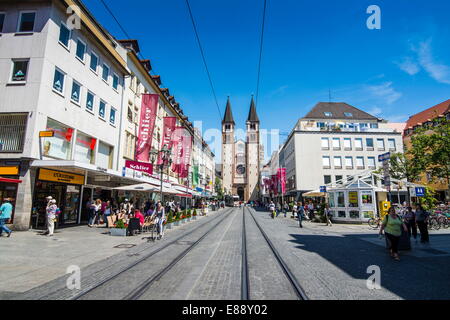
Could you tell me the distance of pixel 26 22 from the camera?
47.9 ft

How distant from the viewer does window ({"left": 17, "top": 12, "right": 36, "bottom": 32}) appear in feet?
47.6

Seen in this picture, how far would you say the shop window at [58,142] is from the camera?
46.7ft

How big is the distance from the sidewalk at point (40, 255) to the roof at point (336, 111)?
5007 cm

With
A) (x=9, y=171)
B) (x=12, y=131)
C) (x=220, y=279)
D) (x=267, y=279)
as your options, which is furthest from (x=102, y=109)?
(x=267, y=279)

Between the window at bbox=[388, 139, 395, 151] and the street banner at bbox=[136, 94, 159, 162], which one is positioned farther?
the window at bbox=[388, 139, 395, 151]

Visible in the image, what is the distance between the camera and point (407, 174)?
3428 cm

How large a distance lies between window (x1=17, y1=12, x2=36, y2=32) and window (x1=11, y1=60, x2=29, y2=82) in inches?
74.7

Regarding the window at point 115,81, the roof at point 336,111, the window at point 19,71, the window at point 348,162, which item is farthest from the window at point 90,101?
the roof at point 336,111

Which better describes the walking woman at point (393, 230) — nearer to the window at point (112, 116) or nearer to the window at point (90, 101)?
the window at point (90, 101)

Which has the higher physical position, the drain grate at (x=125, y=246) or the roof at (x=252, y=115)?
the roof at (x=252, y=115)

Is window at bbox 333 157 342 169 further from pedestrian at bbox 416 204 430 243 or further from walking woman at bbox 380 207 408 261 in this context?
walking woman at bbox 380 207 408 261

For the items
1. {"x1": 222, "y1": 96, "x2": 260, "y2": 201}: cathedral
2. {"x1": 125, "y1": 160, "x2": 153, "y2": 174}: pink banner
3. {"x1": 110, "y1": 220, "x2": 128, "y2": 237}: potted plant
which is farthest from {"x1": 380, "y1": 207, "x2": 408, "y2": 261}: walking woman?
{"x1": 222, "y1": 96, "x2": 260, "y2": 201}: cathedral

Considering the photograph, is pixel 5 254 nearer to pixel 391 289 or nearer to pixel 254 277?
pixel 254 277

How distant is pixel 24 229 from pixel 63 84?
27.0ft
